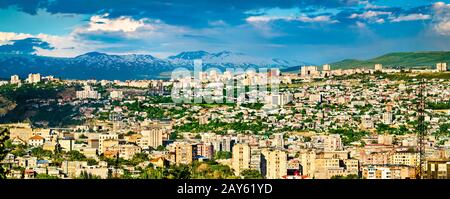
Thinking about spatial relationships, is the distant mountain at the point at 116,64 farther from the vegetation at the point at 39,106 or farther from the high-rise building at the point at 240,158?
the high-rise building at the point at 240,158

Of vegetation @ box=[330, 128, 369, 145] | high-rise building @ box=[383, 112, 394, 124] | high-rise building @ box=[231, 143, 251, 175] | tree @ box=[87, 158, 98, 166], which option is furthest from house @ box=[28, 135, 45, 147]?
high-rise building @ box=[383, 112, 394, 124]

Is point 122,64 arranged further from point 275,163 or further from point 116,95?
point 275,163

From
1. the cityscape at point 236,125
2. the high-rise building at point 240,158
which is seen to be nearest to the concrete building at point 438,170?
the cityscape at point 236,125

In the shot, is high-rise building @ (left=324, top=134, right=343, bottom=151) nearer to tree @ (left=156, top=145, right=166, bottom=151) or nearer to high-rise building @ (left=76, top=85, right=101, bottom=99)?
tree @ (left=156, top=145, right=166, bottom=151)

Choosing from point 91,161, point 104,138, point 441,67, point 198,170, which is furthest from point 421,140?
point 441,67

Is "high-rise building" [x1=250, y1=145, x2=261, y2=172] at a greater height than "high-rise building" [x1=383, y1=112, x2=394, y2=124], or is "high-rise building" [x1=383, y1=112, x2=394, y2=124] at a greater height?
"high-rise building" [x1=383, y1=112, x2=394, y2=124]

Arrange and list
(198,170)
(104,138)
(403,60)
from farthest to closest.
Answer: (403,60) → (104,138) → (198,170)
